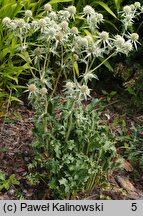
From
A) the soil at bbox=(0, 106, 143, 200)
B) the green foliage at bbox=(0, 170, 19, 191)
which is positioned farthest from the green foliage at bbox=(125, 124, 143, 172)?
the green foliage at bbox=(0, 170, 19, 191)

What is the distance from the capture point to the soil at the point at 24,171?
321 centimetres

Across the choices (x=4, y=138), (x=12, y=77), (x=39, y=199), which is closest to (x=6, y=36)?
(x=12, y=77)

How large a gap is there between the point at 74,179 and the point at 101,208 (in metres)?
0.24

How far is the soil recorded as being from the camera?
3207mm

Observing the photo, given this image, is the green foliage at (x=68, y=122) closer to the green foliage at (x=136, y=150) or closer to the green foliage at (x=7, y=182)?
the green foliage at (x=7, y=182)

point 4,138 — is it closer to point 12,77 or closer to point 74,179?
point 12,77

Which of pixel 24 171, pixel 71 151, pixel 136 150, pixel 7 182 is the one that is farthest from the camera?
pixel 136 150

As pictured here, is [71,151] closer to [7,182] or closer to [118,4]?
[7,182]

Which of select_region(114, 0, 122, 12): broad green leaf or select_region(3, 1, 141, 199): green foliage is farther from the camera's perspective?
select_region(114, 0, 122, 12): broad green leaf

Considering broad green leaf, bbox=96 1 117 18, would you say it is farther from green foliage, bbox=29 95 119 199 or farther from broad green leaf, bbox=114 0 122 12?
green foliage, bbox=29 95 119 199

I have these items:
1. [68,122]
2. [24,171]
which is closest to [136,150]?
[68,122]

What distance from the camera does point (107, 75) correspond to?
4.22 m

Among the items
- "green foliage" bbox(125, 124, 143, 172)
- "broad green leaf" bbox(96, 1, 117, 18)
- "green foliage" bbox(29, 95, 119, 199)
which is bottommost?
"green foliage" bbox(125, 124, 143, 172)

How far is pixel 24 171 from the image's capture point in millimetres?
3338
